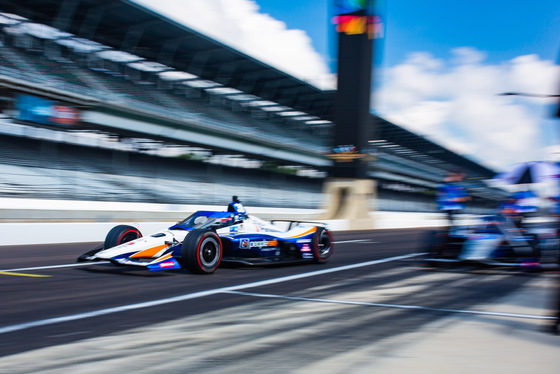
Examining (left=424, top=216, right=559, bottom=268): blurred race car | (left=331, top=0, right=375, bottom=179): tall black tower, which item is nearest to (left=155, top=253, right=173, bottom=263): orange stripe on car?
(left=424, top=216, right=559, bottom=268): blurred race car

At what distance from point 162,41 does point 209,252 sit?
27600mm

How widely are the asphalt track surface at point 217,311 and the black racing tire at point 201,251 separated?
0.17 m

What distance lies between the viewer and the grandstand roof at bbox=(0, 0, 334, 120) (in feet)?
87.9

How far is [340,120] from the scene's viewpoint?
31.1m

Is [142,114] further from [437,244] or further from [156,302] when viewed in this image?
[156,302]

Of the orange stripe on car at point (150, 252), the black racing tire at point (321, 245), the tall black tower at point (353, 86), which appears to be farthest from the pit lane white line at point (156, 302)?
the tall black tower at point (353, 86)

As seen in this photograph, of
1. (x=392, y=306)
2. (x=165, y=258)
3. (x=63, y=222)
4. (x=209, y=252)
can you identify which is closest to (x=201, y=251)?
(x=209, y=252)

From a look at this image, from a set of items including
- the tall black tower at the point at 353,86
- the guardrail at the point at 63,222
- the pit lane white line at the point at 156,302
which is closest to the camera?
the pit lane white line at the point at 156,302

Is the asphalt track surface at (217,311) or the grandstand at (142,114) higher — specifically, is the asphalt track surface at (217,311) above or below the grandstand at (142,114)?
below

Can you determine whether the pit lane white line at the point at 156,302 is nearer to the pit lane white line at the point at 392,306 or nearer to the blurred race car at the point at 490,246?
the pit lane white line at the point at 392,306

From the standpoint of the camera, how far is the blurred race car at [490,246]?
8055 millimetres

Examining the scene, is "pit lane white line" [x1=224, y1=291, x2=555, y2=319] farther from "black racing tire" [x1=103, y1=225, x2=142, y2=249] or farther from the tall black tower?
the tall black tower

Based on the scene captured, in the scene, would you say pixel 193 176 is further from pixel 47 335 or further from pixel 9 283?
pixel 47 335

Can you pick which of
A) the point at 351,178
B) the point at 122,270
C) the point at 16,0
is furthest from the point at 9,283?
the point at 351,178
